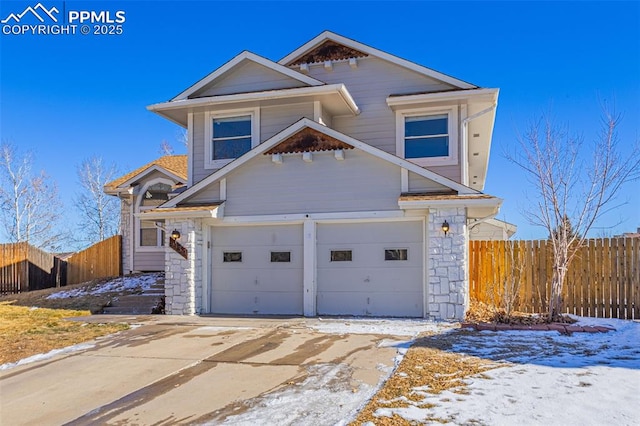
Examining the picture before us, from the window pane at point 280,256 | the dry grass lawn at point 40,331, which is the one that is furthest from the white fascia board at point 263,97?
the dry grass lawn at point 40,331

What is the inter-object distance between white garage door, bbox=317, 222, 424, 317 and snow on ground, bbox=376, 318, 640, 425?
2.69 metres

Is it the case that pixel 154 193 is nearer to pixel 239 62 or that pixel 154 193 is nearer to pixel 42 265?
pixel 42 265

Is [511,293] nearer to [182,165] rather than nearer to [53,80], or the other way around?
[182,165]

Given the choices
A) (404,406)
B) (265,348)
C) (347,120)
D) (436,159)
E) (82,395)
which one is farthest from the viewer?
(347,120)

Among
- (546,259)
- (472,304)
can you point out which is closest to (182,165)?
(472,304)

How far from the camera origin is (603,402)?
4.55 meters

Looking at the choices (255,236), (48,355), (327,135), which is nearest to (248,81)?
(327,135)

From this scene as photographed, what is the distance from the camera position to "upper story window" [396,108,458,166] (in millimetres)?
11727

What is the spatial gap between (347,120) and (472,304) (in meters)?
5.84

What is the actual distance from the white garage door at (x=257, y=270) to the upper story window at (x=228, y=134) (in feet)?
7.39

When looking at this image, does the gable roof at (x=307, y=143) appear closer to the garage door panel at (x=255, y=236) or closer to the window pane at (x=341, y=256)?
the garage door panel at (x=255, y=236)

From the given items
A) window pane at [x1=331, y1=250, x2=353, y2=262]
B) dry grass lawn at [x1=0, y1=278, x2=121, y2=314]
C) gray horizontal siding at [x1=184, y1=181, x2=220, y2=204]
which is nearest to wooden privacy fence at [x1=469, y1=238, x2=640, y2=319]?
window pane at [x1=331, y1=250, x2=353, y2=262]

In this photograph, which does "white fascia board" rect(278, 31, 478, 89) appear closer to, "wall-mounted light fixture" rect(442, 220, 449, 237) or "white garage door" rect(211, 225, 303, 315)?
"wall-mounted light fixture" rect(442, 220, 449, 237)

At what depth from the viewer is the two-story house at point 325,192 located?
32.7 ft
